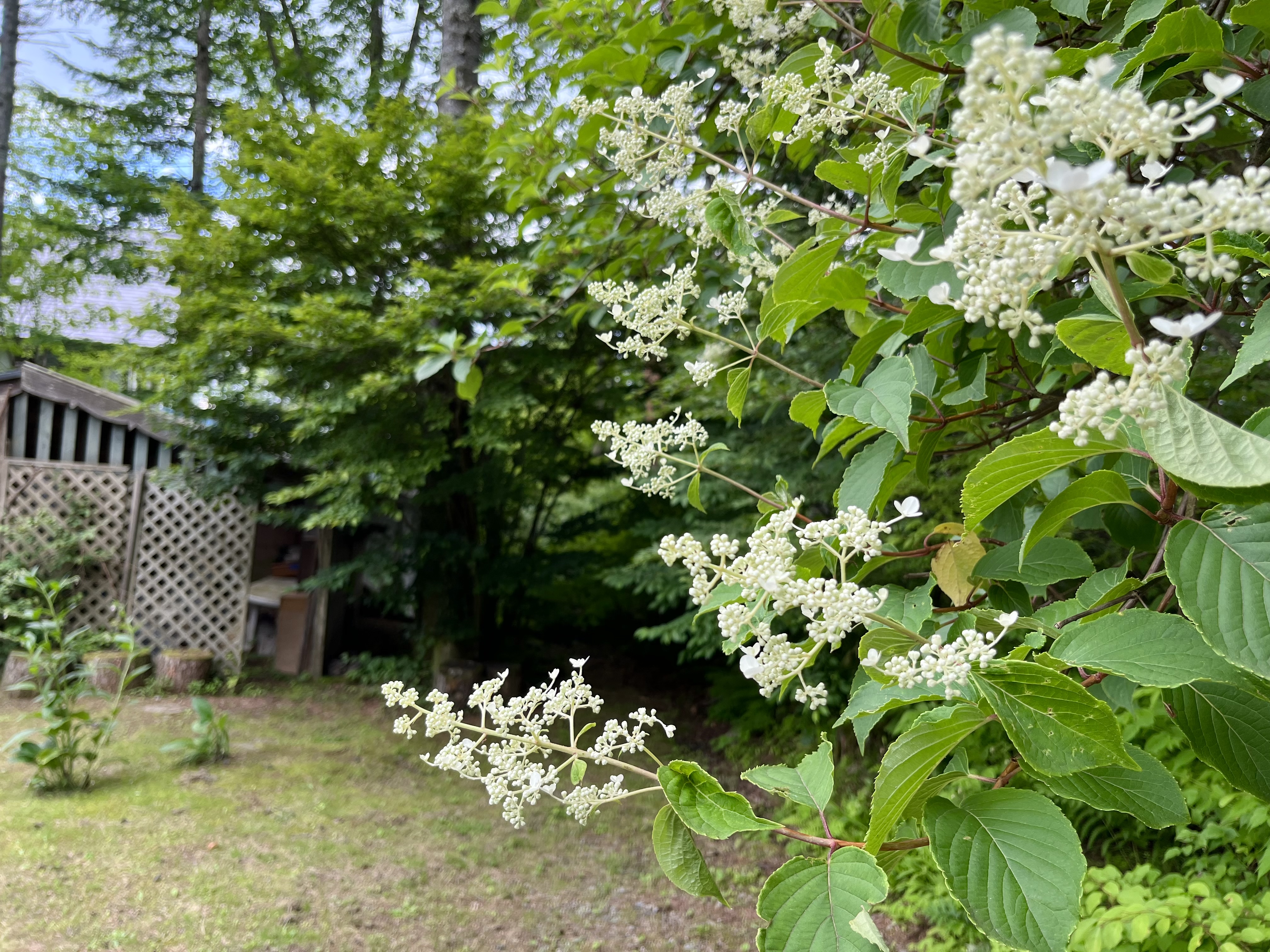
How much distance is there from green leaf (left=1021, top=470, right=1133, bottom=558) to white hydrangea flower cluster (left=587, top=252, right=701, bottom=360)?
1.88 ft

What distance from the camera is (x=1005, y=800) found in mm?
672

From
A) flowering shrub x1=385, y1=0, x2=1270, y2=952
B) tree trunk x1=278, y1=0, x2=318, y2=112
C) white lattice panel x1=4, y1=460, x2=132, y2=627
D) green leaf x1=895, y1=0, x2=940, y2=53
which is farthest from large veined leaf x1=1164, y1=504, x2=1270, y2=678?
tree trunk x1=278, y1=0, x2=318, y2=112

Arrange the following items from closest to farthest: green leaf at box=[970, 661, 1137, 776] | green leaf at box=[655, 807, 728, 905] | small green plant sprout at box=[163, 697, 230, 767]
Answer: green leaf at box=[970, 661, 1137, 776]
green leaf at box=[655, 807, 728, 905]
small green plant sprout at box=[163, 697, 230, 767]

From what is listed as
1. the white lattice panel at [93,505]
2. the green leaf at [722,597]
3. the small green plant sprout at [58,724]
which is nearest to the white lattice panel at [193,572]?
the white lattice panel at [93,505]

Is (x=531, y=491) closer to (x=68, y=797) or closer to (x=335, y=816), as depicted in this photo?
(x=335, y=816)

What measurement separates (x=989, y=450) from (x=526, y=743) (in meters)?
0.95

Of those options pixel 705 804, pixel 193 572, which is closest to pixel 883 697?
pixel 705 804

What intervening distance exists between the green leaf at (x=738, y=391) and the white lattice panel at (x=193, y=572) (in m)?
7.42

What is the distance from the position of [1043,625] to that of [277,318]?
20.2ft

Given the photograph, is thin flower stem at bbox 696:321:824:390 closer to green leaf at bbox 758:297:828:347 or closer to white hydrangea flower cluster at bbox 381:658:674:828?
green leaf at bbox 758:297:828:347

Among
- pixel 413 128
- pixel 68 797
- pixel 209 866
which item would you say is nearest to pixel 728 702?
pixel 209 866

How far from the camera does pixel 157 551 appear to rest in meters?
7.52

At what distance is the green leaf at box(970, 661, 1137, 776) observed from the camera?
1.82 ft

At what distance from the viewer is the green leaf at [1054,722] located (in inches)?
21.8
